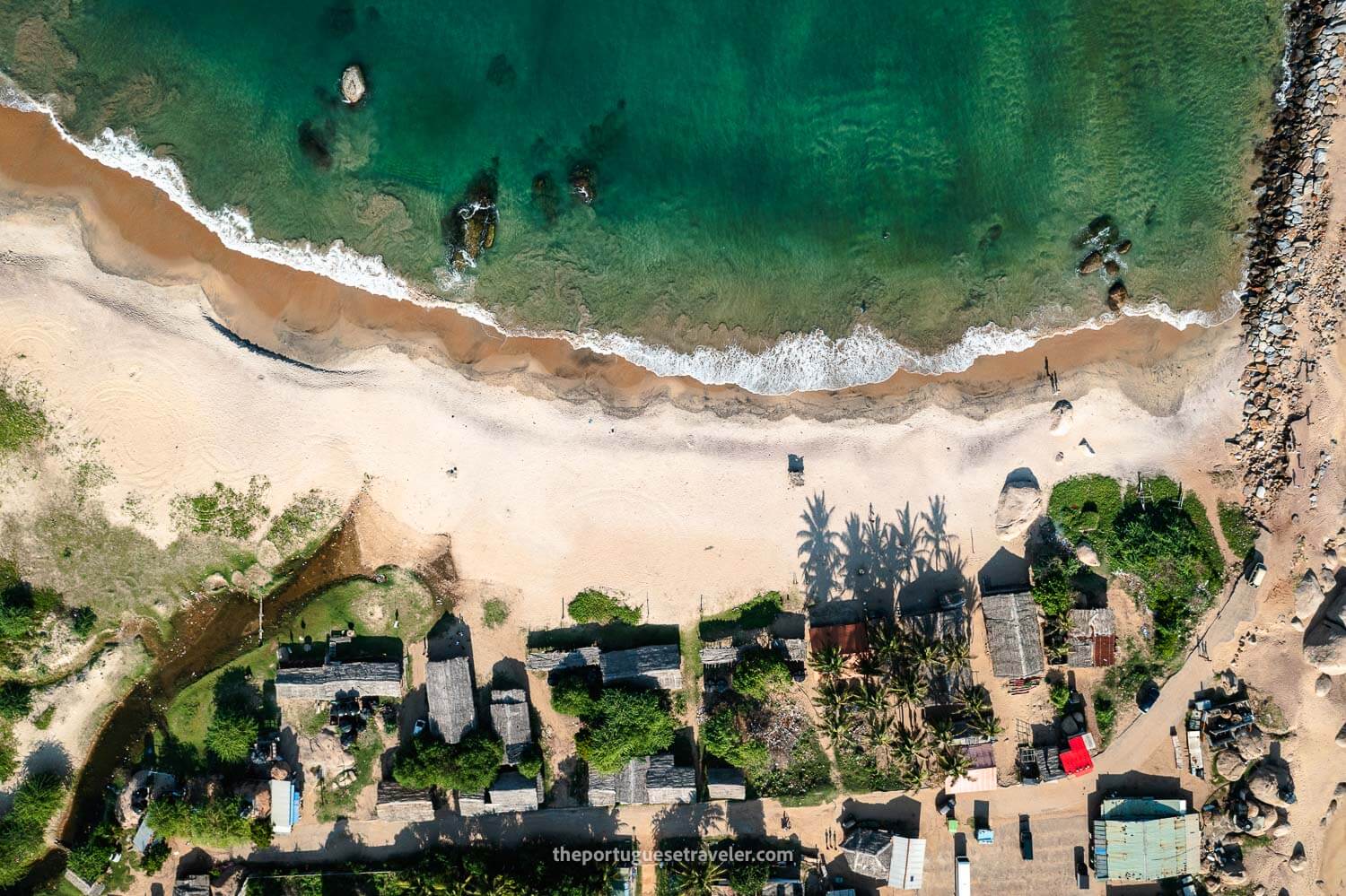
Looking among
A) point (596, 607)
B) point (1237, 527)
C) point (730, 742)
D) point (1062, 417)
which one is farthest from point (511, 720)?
point (1237, 527)

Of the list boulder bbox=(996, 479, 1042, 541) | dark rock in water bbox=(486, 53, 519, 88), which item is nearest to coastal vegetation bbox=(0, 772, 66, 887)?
dark rock in water bbox=(486, 53, 519, 88)

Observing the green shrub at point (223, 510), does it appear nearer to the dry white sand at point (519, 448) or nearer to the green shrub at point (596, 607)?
the dry white sand at point (519, 448)

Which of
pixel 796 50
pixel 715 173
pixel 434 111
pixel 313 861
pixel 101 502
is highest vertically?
pixel 796 50

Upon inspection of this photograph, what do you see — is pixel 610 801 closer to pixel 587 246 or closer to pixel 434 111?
pixel 587 246

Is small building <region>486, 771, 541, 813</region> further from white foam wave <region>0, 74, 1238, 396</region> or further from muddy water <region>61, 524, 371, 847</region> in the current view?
white foam wave <region>0, 74, 1238, 396</region>

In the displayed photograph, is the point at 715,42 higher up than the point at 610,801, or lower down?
higher up

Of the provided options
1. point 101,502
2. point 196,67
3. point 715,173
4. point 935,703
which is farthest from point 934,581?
point 196,67

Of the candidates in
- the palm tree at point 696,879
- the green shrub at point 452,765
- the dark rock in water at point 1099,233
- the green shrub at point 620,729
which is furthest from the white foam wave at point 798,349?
the palm tree at point 696,879
